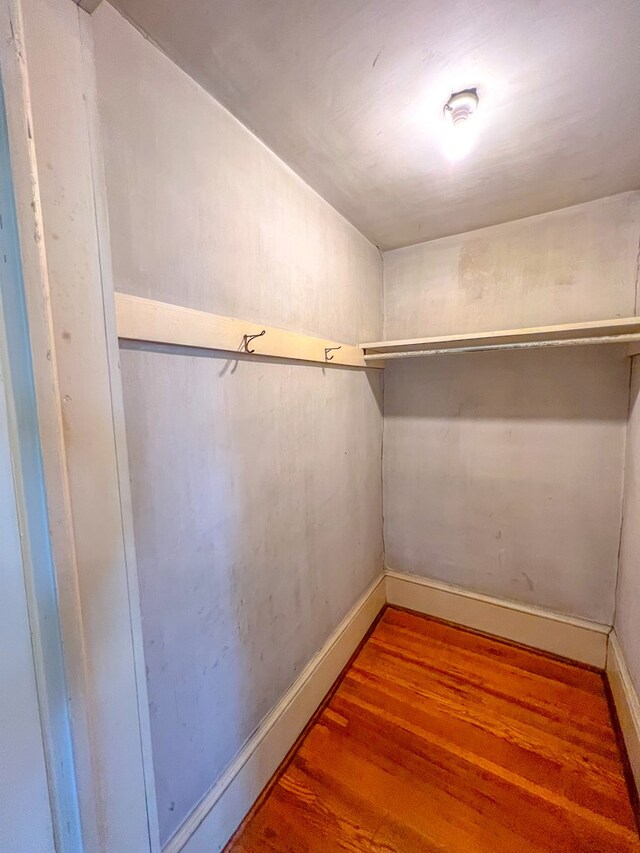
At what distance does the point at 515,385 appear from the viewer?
6.09 feet

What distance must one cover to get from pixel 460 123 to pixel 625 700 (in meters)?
2.25

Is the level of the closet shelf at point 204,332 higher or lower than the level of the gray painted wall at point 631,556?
higher

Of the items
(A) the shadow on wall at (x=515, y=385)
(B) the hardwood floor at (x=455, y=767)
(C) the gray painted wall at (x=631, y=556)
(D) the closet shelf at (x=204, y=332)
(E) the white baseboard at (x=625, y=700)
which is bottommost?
(B) the hardwood floor at (x=455, y=767)

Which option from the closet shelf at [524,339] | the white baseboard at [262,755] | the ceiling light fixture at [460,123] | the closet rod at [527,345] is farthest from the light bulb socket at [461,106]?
the white baseboard at [262,755]

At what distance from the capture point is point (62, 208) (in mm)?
621

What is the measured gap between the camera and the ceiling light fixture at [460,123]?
3.21 feet

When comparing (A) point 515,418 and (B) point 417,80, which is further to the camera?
(A) point 515,418

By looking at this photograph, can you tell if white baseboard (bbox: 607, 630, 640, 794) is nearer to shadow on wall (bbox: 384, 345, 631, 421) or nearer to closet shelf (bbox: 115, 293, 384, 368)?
shadow on wall (bbox: 384, 345, 631, 421)

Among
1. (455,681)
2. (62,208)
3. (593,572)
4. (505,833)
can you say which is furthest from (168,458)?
(593,572)

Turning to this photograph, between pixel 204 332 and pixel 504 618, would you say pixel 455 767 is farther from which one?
pixel 204 332

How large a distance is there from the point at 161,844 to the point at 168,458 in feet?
3.35

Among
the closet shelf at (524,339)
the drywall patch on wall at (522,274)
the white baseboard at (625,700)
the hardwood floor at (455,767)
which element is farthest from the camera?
the drywall patch on wall at (522,274)

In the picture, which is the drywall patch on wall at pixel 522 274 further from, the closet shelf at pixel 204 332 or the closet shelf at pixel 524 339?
the closet shelf at pixel 204 332

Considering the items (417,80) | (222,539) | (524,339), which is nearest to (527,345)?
(524,339)
